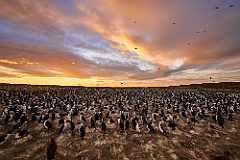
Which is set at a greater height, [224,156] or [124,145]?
[124,145]

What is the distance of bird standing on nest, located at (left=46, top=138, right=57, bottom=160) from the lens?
1117 cm

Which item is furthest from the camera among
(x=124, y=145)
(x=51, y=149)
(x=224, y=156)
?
(x=124, y=145)

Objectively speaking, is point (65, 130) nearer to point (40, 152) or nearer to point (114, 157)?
point (40, 152)

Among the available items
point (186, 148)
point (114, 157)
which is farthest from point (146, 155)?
point (186, 148)

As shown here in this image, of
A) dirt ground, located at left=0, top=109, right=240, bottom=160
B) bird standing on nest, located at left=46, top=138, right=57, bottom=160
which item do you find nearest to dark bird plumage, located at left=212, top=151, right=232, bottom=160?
dirt ground, located at left=0, top=109, right=240, bottom=160

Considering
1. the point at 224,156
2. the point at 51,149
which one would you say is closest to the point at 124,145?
the point at 51,149

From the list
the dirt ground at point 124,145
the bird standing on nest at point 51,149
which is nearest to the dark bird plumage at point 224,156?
the dirt ground at point 124,145

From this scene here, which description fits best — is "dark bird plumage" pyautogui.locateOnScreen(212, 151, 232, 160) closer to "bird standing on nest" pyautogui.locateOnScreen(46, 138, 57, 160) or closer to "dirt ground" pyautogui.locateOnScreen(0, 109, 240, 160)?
"dirt ground" pyautogui.locateOnScreen(0, 109, 240, 160)

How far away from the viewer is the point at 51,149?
39.0 ft

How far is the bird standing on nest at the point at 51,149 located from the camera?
11.2m

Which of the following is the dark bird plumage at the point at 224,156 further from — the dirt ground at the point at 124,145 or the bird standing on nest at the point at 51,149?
the bird standing on nest at the point at 51,149

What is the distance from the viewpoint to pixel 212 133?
14.9 m

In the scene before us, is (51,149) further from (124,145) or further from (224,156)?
(224,156)

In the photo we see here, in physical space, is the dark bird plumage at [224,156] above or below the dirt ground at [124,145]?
below
